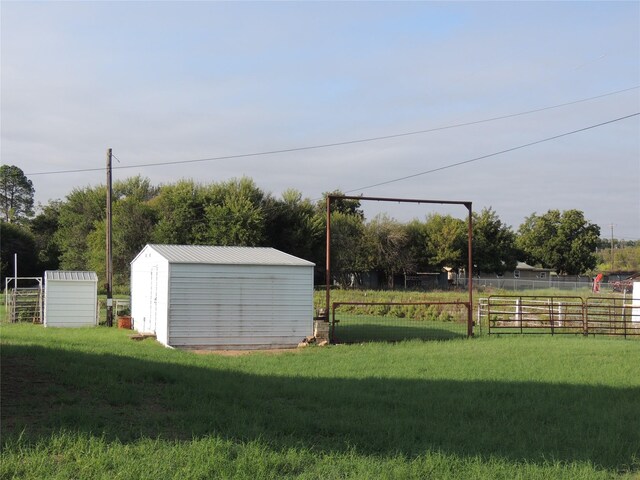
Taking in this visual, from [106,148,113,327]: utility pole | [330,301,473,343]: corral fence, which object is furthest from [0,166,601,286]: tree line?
[106,148,113,327]: utility pole

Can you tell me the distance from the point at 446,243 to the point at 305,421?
53879mm

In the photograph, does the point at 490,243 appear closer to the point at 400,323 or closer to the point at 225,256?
the point at 400,323

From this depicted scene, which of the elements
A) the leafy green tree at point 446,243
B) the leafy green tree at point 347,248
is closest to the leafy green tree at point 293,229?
the leafy green tree at point 347,248

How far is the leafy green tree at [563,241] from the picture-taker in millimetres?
72438

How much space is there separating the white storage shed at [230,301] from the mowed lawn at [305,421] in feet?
19.0

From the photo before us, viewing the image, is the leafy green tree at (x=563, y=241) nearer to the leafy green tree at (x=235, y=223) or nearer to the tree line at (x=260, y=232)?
the tree line at (x=260, y=232)

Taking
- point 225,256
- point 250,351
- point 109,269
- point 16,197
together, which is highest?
point 16,197

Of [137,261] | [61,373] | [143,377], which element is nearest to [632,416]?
[143,377]

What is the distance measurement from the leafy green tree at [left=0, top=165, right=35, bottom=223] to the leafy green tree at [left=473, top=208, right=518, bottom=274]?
50.4 metres

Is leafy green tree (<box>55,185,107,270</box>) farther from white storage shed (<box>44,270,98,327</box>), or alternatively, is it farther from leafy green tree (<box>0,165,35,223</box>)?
white storage shed (<box>44,270,98,327</box>)

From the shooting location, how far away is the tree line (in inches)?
1859

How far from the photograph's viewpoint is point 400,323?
86.3ft

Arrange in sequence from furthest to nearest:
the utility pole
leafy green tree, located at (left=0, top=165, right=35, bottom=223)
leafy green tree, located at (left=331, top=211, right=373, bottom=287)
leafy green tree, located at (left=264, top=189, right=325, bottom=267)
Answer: leafy green tree, located at (left=0, top=165, right=35, bottom=223), leafy green tree, located at (left=331, top=211, right=373, bottom=287), leafy green tree, located at (left=264, top=189, right=325, bottom=267), the utility pole

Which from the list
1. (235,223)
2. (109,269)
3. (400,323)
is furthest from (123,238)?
(400,323)
